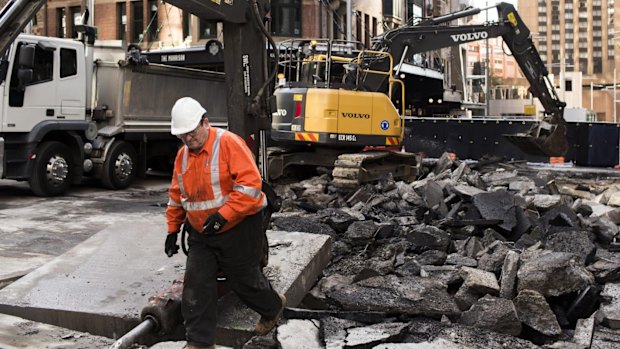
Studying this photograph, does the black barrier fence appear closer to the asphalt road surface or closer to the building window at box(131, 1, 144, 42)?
the asphalt road surface

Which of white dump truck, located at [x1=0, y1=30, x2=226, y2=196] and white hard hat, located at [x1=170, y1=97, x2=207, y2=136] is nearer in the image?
white hard hat, located at [x1=170, y1=97, x2=207, y2=136]

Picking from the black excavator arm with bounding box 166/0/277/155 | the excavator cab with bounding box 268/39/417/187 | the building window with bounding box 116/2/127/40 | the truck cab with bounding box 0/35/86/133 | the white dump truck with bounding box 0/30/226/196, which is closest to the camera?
the black excavator arm with bounding box 166/0/277/155

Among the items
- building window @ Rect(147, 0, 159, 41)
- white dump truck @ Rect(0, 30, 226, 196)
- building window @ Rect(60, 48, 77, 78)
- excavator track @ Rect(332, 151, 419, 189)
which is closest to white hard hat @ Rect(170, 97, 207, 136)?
white dump truck @ Rect(0, 30, 226, 196)

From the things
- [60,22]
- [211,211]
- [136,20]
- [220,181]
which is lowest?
[211,211]

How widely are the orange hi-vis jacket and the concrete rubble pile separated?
4.20 feet

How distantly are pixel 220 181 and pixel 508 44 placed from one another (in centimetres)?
1341

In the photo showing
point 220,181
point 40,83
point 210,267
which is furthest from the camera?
point 40,83

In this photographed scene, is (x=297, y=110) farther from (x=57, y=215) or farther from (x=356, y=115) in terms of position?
(x=57, y=215)

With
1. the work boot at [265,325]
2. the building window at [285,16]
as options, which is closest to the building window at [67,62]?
the work boot at [265,325]

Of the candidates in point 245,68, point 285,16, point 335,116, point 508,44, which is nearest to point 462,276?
point 245,68

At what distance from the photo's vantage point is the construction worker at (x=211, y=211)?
5008 millimetres

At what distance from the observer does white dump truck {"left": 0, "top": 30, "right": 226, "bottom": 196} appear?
540 inches

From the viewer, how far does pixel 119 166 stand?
52.3 ft

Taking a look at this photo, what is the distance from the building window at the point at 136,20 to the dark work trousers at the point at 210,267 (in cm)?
3146
